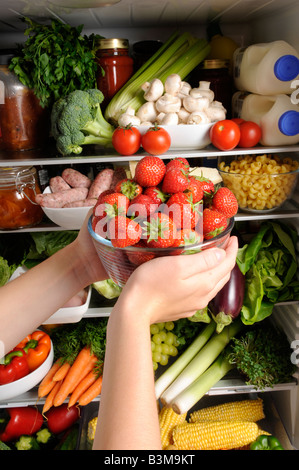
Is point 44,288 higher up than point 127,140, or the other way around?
point 127,140

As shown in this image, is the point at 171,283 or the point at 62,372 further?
the point at 62,372

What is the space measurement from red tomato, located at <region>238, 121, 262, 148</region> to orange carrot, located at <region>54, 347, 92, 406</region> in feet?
3.40

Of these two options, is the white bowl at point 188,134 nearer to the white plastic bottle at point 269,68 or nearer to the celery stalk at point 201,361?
the white plastic bottle at point 269,68

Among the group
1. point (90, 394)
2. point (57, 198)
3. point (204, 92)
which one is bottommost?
point (90, 394)

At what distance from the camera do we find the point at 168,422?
62.4 inches

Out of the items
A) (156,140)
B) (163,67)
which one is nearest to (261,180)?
(156,140)

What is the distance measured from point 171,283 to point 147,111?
0.80 metres

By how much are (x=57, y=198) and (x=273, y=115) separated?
74cm

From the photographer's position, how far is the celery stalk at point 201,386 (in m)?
1.49

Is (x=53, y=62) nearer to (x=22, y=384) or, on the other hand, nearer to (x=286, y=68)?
(x=286, y=68)

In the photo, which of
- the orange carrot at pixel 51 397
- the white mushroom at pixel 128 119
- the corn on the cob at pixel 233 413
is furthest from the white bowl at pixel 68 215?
the corn on the cob at pixel 233 413

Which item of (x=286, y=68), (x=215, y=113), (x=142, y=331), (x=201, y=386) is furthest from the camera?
→ (x=201, y=386)

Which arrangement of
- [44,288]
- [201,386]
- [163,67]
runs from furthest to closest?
[201,386], [163,67], [44,288]

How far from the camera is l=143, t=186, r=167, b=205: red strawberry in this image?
0.75 metres
